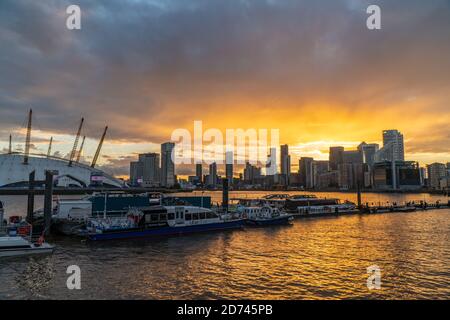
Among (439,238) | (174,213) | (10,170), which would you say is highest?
(10,170)

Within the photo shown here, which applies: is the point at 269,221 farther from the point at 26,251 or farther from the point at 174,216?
the point at 26,251

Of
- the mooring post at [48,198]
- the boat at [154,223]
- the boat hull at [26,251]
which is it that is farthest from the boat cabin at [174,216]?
the boat hull at [26,251]

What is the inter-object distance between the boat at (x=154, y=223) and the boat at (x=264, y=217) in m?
8.68

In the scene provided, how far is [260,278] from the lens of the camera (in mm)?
24891

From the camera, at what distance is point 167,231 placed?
45250 mm

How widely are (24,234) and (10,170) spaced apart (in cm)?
16946

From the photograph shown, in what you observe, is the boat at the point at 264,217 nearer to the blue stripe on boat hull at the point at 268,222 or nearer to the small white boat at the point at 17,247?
the blue stripe on boat hull at the point at 268,222

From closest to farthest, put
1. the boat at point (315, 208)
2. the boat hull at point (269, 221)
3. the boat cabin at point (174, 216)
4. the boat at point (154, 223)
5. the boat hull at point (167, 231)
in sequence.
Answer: the boat hull at point (167, 231), the boat at point (154, 223), the boat cabin at point (174, 216), the boat hull at point (269, 221), the boat at point (315, 208)

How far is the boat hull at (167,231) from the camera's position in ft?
134

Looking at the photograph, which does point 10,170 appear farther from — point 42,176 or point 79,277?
point 79,277

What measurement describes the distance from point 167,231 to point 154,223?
2214 mm

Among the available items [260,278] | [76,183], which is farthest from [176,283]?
[76,183]

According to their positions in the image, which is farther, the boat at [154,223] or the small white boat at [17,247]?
the boat at [154,223]

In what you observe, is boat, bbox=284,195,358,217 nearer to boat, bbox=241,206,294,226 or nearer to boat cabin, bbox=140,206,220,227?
boat, bbox=241,206,294,226
